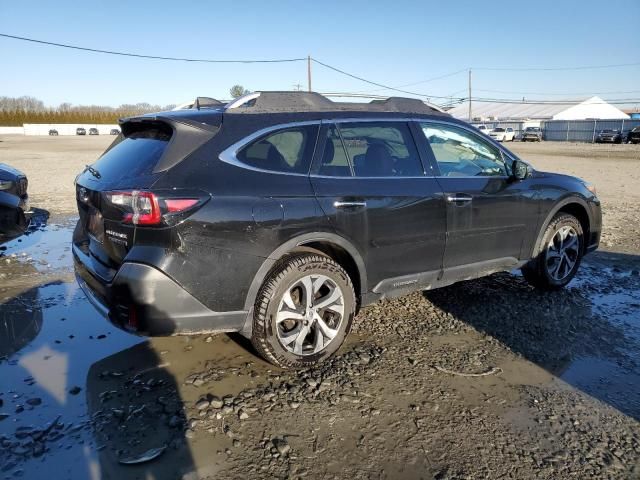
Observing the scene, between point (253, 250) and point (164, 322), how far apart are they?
2.30 ft

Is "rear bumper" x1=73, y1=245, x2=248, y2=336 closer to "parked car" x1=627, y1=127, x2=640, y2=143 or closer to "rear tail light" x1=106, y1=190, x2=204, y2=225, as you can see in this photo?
"rear tail light" x1=106, y1=190, x2=204, y2=225

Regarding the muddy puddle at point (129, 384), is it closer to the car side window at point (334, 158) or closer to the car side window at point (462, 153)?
the car side window at point (334, 158)

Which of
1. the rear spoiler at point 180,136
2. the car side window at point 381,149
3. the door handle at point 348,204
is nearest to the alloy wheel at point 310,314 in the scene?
the door handle at point 348,204

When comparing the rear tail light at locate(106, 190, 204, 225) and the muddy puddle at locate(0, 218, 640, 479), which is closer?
the muddy puddle at locate(0, 218, 640, 479)

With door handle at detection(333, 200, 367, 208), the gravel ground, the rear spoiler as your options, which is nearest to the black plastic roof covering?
the rear spoiler

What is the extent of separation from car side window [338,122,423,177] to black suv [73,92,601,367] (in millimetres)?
12

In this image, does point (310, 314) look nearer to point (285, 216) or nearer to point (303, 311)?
point (303, 311)

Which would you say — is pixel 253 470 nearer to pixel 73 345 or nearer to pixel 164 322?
pixel 164 322

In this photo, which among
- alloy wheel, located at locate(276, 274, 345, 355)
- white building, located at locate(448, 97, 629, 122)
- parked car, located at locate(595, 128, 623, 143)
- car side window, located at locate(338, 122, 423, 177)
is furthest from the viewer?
white building, located at locate(448, 97, 629, 122)

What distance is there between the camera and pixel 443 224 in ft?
13.6

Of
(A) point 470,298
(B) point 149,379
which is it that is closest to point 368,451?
(B) point 149,379

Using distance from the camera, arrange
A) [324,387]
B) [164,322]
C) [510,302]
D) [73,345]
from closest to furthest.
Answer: [164,322] → [324,387] → [73,345] → [510,302]

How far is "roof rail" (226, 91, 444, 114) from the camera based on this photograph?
11.9 feet

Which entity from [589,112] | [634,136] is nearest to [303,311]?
[634,136]
